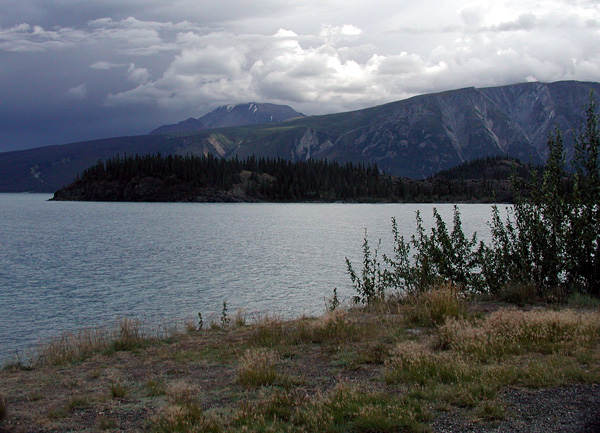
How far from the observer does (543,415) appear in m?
8.99

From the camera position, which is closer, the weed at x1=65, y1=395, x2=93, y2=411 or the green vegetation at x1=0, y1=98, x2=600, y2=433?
the green vegetation at x1=0, y1=98, x2=600, y2=433

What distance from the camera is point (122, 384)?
13273 millimetres

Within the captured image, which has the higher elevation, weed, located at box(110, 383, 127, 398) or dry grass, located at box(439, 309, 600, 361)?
dry grass, located at box(439, 309, 600, 361)

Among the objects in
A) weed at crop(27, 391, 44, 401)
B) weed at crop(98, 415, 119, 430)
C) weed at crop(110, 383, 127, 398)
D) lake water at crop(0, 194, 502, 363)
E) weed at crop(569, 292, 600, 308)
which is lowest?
lake water at crop(0, 194, 502, 363)

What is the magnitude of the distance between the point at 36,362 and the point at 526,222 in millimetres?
22069

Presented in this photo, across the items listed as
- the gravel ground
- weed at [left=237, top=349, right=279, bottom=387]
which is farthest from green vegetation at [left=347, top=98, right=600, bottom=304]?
the gravel ground

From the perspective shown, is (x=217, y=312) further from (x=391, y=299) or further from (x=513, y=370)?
(x=513, y=370)

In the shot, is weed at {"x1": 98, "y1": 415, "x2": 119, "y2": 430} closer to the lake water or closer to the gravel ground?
the gravel ground

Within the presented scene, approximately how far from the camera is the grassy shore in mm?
9445

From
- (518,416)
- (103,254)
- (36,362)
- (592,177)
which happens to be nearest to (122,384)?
(36,362)

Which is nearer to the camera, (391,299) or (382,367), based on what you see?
(382,367)

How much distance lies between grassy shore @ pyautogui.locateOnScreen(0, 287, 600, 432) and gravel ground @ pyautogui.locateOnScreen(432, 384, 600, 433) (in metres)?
0.12

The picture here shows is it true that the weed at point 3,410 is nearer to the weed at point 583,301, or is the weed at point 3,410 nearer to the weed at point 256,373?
the weed at point 256,373

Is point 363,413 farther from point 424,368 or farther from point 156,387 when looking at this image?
point 156,387
